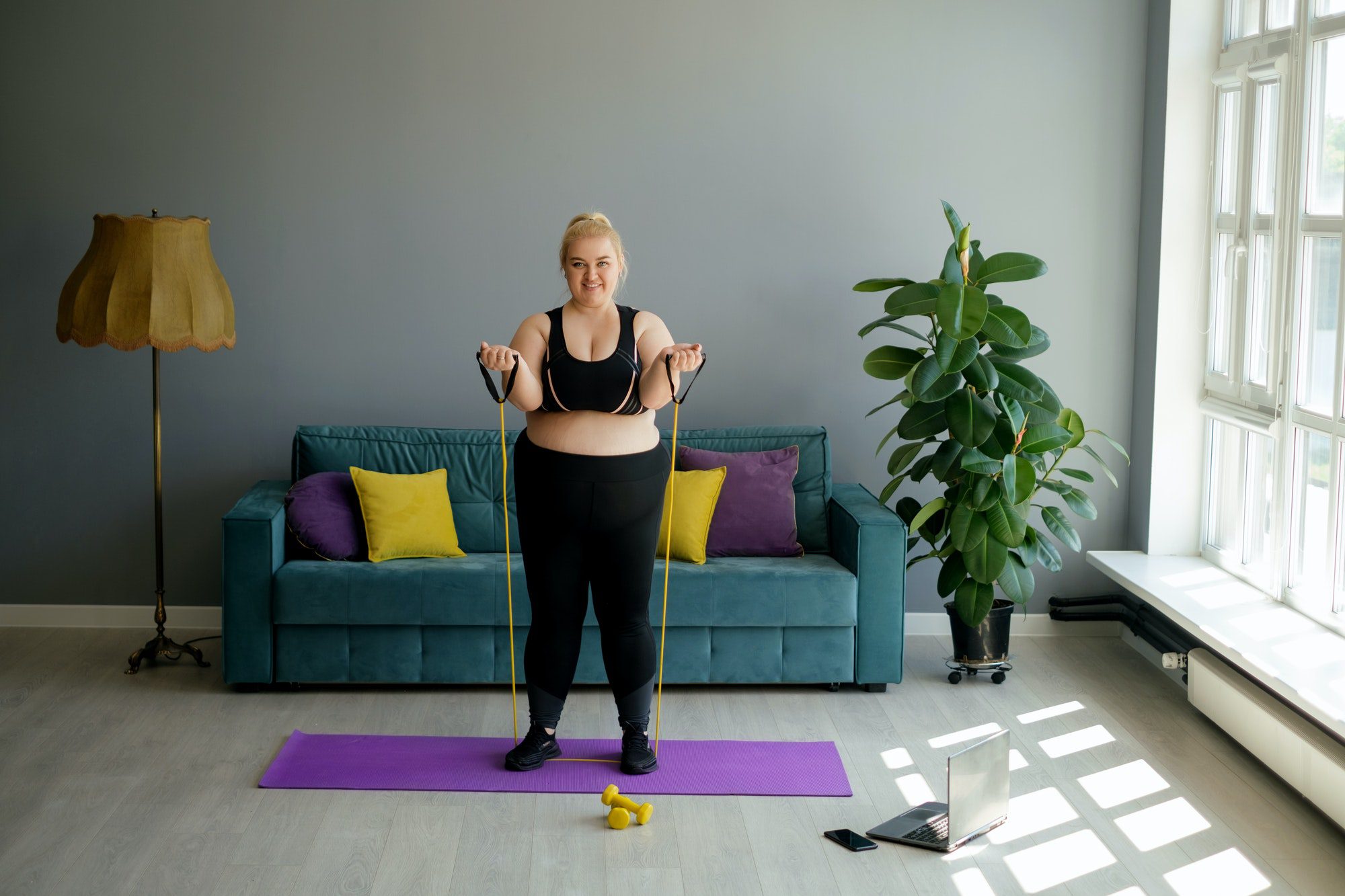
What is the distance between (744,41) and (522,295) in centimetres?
129

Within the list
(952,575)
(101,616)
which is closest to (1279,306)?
(952,575)

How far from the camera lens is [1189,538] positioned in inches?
183

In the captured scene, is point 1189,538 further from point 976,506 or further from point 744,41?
point 744,41

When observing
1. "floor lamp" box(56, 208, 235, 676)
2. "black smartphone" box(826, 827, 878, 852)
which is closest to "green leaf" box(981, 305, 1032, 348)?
"black smartphone" box(826, 827, 878, 852)

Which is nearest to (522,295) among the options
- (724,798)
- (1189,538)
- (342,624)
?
(342,624)

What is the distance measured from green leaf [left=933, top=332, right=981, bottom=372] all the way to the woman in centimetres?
105

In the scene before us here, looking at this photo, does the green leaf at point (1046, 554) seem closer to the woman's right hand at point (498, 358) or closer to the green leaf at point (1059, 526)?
the green leaf at point (1059, 526)

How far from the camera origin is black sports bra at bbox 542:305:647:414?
3.20m

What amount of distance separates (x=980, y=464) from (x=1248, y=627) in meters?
0.93

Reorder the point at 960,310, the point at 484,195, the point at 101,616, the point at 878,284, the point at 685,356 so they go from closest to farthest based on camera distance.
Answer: the point at 685,356 < the point at 960,310 < the point at 878,284 < the point at 484,195 < the point at 101,616

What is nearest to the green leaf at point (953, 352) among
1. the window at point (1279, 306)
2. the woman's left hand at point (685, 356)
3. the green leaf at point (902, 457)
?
the green leaf at point (902, 457)

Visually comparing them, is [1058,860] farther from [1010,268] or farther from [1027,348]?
[1010,268]

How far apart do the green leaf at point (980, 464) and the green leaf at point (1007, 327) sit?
1.22 feet

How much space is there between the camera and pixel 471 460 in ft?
15.1
